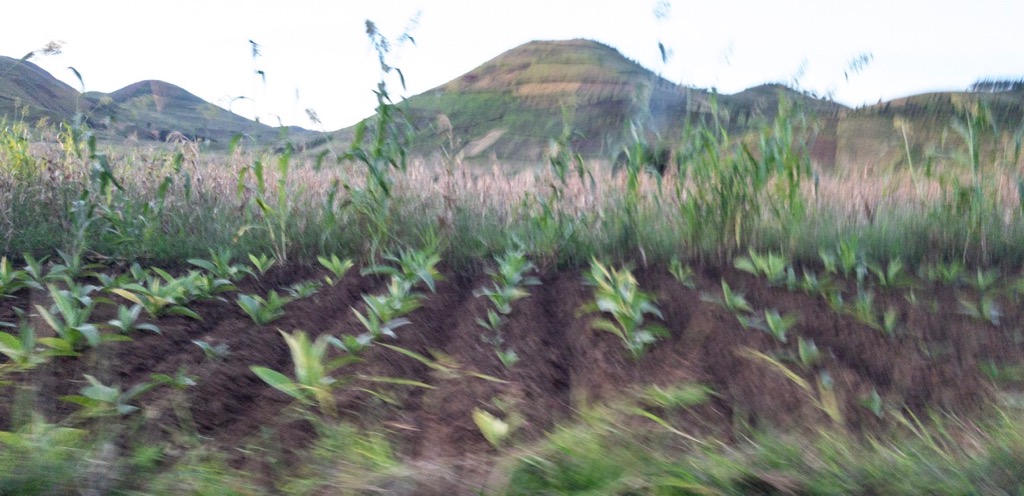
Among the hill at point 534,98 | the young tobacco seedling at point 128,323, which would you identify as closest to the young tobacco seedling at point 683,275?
the hill at point 534,98

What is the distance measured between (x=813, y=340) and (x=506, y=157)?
6.57 m

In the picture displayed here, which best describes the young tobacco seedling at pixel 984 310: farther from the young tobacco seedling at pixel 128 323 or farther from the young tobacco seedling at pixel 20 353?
the young tobacco seedling at pixel 20 353

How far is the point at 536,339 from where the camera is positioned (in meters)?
2.34

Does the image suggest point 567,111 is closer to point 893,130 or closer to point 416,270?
point 416,270

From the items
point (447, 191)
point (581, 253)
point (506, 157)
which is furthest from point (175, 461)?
point (506, 157)

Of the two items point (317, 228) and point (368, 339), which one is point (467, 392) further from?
point (317, 228)

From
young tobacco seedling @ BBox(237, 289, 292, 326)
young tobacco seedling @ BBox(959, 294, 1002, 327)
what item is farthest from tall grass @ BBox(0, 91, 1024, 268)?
young tobacco seedling @ BBox(237, 289, 292, 326)

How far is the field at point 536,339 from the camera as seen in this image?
1.33m

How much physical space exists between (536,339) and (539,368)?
0.27 metres

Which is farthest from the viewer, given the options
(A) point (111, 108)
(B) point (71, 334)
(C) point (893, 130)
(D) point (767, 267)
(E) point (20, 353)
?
(C) point (893, 130)

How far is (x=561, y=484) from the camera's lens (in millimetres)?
1264

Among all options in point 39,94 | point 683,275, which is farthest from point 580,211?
point 39,94

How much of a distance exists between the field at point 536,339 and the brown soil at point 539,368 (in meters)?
0.01

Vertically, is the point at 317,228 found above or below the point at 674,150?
below
